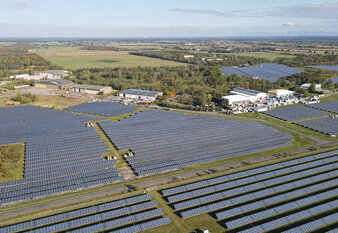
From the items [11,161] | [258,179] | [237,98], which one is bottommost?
[11,161]

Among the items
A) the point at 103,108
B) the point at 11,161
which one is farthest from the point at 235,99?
the point at 11,161

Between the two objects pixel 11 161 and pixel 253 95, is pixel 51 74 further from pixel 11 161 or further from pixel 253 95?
pixel 253 95

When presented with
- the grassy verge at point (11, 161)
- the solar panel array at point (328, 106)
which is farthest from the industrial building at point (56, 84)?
the solar panel array at point (328, 106)

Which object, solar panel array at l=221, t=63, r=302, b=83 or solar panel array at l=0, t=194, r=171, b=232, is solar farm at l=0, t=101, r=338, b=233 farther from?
solar panel array at l=221, t=63, r=302, b=83

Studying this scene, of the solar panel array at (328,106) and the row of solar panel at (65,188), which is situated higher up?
the solar panel array at (328,106)

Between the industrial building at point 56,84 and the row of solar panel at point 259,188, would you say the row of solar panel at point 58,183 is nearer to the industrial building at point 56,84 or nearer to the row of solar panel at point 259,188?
the row of solar panel at point 259,188

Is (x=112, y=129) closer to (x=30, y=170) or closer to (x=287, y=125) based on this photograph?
(x=30, y=170)
